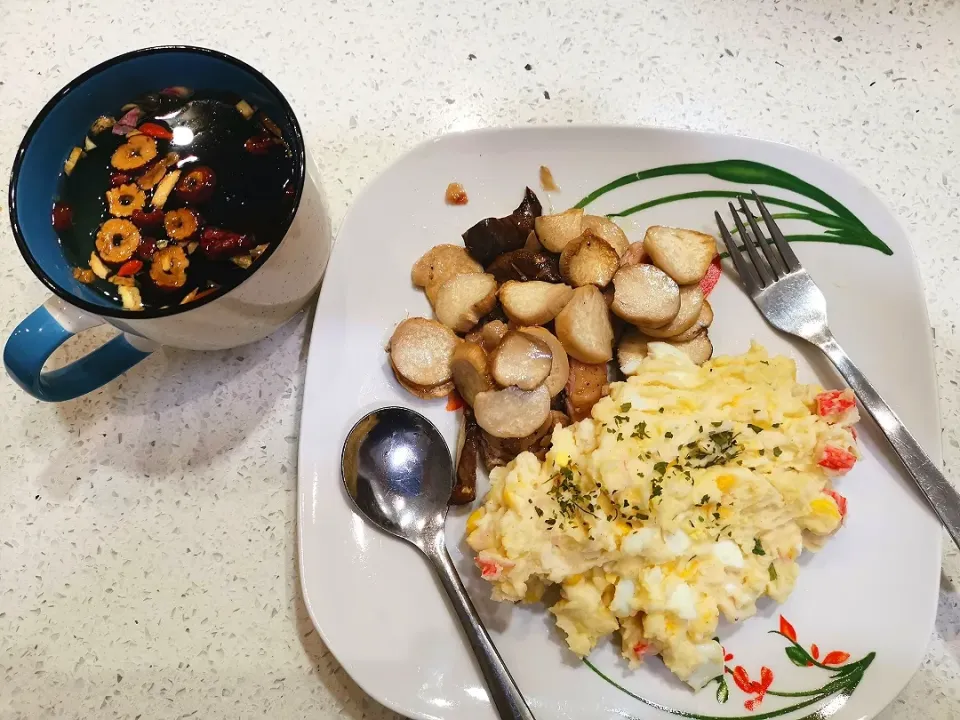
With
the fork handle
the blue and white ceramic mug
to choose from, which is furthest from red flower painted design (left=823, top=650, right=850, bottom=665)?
the blue and white ceramic mug

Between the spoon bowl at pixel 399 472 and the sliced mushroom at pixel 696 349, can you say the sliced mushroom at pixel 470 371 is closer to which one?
the spoon bowl at pixel 399 472

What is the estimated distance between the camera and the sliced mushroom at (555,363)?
114 centimetres

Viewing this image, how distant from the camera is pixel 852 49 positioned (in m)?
1.53

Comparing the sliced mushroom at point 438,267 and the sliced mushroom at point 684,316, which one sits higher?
the sliced mushroom at point 684,316

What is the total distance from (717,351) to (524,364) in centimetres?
40

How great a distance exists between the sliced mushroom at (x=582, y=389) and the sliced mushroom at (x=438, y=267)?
0.27m

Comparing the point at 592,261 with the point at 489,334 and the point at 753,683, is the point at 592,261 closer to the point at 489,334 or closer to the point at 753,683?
the point at 489,334

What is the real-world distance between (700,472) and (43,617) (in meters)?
1.17

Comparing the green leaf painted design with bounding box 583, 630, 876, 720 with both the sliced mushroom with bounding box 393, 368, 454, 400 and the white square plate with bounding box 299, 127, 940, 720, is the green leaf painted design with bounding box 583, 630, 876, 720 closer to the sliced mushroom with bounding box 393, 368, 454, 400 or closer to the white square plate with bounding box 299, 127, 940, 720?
the white square plate with bounding box 299, 127, 940, 720

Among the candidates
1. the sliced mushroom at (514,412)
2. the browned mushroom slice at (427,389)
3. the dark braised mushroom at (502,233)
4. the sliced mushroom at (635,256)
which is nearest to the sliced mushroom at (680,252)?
the sliced mushroom at (635,256)

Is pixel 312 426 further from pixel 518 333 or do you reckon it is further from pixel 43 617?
pixel 43 617

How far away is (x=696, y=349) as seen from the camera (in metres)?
1.22

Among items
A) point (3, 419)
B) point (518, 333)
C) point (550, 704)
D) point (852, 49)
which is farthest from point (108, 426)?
point (852, 49)

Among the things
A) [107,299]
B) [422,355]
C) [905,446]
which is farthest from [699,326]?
[107,299]
